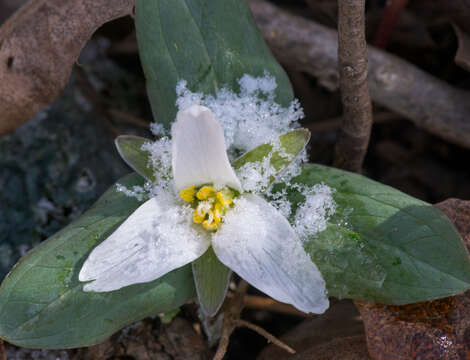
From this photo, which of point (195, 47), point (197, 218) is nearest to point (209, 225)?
point (197, 218)

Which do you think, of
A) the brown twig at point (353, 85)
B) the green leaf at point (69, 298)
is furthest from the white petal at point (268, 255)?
the brown twig at point (353, 85)

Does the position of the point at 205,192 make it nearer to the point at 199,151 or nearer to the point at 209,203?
the point at 209,203

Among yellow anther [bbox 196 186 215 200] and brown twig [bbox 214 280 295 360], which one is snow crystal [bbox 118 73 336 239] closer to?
yellow anther [bbox 196 186 215 200]

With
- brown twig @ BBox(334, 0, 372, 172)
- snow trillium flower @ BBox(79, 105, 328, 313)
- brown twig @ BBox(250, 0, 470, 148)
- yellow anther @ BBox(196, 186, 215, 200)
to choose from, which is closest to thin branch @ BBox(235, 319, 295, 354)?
snow trillium flower @ BBox(79, 105, 328, 313)

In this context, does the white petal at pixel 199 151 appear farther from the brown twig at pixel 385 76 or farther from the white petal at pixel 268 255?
the brown twig at pixel 385 76

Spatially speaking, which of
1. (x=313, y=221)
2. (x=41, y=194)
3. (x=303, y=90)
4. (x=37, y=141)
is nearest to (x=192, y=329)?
(x=313, y=221)

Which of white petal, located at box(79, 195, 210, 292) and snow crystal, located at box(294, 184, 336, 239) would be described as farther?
snow crystal, located at box(294, 184, 336, 239)
